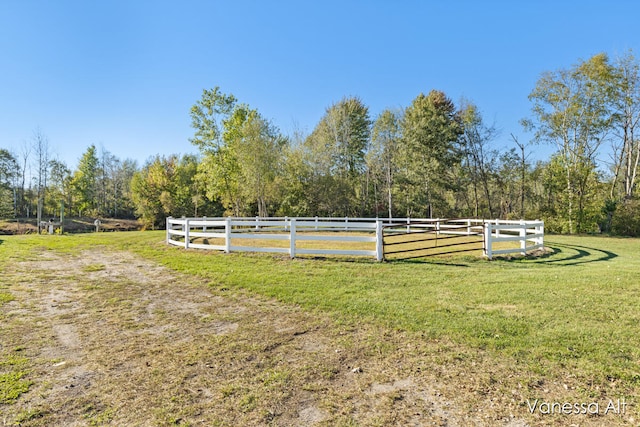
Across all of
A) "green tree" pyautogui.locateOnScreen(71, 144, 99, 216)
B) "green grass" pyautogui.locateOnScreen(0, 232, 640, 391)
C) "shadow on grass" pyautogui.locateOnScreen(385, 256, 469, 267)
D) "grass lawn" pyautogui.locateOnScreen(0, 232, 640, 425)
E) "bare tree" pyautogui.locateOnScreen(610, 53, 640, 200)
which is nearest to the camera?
"grass lawn" pyautogui.locateOnScreen(0, 232, 640, 425)

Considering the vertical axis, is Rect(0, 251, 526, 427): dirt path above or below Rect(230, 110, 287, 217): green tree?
below

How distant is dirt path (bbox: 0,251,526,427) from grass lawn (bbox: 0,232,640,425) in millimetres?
310

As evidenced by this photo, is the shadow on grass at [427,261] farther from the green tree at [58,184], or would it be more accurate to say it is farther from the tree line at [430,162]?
the green tree at [58,184]

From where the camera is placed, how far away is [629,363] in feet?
10.4

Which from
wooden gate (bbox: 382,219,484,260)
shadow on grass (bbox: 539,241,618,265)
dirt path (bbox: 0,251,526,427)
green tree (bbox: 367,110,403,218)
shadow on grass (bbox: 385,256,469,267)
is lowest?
dirt path (bbox: 0,251,526,427)

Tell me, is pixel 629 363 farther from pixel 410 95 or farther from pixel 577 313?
pixel 410 95

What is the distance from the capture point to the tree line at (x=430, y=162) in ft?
75.7

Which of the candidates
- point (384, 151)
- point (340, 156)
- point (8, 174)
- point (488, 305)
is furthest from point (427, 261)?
point (8, 174)

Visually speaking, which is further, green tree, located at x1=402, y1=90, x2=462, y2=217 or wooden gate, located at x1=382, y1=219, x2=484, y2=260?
green tree, located at x1=402, y1=90, x2=462, y2=217

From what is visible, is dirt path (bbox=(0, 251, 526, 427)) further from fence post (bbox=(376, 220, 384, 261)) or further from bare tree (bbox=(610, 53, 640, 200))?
bare tree (bbox=(610, 53, 640, 200))

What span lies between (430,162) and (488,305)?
961 inches

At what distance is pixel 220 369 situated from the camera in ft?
10.5

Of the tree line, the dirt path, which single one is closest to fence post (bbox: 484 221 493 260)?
the dirt path

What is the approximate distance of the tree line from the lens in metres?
23.1
